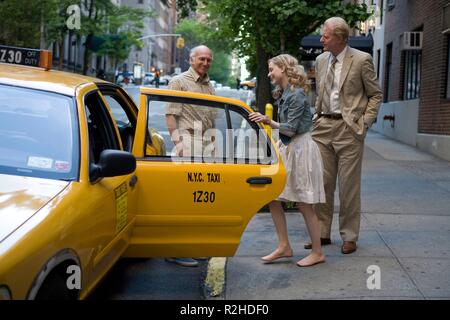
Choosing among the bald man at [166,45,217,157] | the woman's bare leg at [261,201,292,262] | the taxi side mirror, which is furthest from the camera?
the woman's bare leg at [261,201,292,262]

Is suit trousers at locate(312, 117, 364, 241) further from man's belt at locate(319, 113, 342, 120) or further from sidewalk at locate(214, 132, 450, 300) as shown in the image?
sidewalk at locate(214, 132, 450, 300)

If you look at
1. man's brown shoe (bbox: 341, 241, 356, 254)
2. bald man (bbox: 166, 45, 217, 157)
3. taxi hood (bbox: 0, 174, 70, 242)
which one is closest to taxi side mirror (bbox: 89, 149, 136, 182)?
taxi hood (bbox: 0, 174, 70, 242)

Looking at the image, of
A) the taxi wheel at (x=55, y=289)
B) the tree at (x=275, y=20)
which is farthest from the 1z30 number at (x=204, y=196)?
the tree at (x=275, y=20)

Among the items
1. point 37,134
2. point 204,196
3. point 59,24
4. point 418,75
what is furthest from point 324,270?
point 59,24

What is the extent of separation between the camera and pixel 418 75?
1828 cm

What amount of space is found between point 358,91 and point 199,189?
75.0 inches

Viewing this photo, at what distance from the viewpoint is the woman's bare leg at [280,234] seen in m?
5.70

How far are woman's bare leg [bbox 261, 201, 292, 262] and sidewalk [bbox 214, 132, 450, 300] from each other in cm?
8

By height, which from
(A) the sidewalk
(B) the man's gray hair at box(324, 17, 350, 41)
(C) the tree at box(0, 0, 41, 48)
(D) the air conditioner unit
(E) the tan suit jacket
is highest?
(C) the tree at box(0, 0, 41, 48)

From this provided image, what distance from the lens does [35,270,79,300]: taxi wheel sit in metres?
3.19

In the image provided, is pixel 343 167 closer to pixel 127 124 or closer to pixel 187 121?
pixel 187 121

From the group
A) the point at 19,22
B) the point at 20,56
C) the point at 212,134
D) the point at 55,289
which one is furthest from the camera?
the point at 19,22

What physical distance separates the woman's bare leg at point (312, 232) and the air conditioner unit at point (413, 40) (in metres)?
12.8
